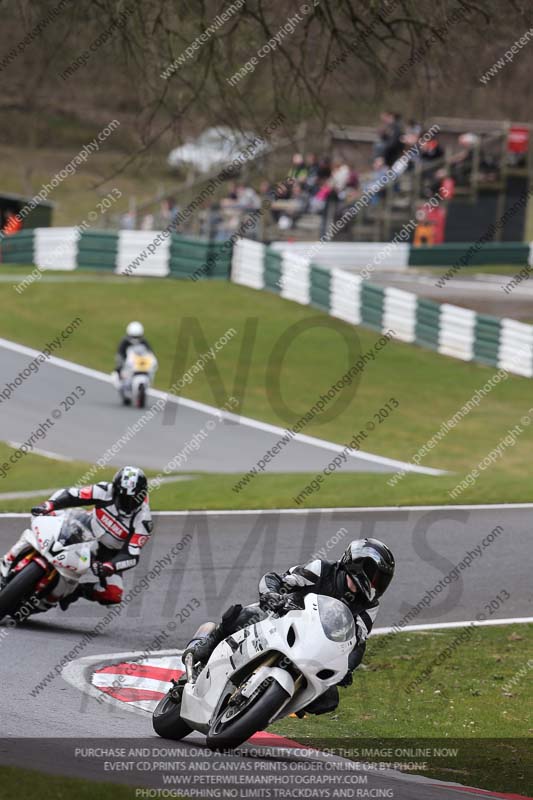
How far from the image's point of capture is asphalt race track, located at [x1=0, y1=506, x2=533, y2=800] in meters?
7.73

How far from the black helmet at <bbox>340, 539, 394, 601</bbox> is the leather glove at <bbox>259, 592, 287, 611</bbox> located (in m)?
0.43

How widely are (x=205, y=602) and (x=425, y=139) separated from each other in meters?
24.7

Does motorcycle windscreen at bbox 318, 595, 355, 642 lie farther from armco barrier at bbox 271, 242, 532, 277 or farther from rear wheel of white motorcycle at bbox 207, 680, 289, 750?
armco barrier at bbox 271, 242, 532, 277

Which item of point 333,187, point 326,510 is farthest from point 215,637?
point 333,187

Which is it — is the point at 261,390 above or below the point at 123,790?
below

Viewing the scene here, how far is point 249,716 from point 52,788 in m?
1.37

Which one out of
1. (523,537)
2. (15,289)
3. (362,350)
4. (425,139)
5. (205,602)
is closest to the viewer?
(205,602)

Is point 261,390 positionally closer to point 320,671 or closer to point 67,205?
point 320,671

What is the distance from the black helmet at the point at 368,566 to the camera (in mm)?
7363

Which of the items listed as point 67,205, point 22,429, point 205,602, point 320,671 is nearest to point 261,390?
point 22,429

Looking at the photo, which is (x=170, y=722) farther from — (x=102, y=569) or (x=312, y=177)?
(x=312, y=177)

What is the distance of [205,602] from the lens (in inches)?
458

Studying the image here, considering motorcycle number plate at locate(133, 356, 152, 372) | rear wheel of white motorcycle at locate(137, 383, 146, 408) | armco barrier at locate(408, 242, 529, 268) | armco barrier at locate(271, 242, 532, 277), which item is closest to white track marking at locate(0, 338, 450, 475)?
rear wheel of white motorcycle at locate(137, 383, 146, 408)

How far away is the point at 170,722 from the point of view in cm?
761
